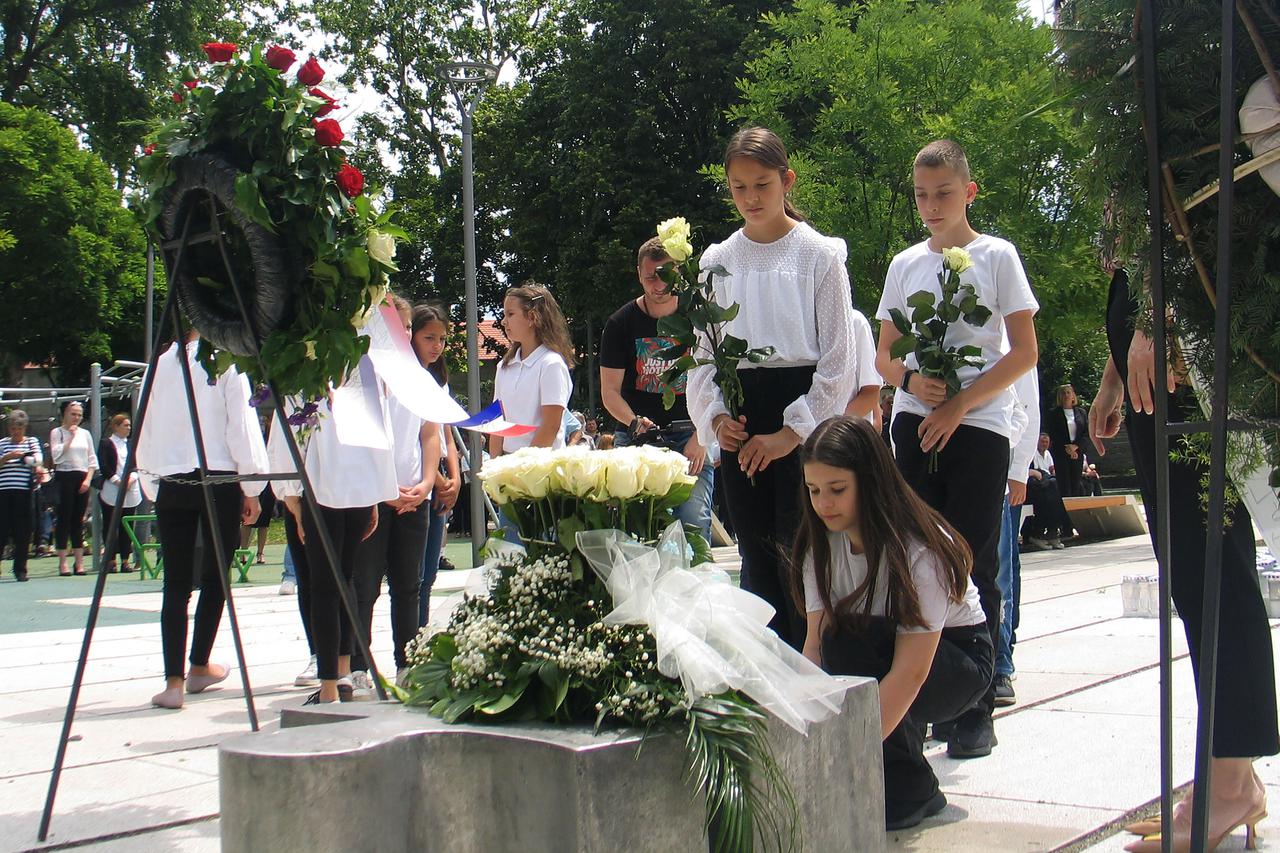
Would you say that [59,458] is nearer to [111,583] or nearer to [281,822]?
[111,583]

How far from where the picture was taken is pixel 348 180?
3939 millimetres

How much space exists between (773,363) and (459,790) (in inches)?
80.8

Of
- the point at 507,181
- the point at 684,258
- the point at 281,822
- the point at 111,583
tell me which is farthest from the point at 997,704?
the point at 507,181

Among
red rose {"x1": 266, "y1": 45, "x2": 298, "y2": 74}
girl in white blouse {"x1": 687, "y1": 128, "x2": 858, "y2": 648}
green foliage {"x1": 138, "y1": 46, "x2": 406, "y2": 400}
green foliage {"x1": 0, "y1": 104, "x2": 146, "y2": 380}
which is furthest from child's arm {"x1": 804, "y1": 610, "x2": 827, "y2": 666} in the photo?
green foliage {"x1": 0, "y1": 104, "x2": 146, "y2": 380}

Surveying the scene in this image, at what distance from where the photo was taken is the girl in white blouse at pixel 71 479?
16.4 metres

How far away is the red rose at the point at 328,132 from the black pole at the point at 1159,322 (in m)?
2.40

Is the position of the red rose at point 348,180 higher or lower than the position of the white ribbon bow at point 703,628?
higher

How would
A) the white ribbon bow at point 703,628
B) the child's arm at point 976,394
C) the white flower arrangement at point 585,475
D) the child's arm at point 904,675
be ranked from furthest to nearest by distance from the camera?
the child's arm at point 976,394 → the child's arm at point 904,675 → the white flower arrangement at point 585,475 → the white ribbon bow at point 703,628

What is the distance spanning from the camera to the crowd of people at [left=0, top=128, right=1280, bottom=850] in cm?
347

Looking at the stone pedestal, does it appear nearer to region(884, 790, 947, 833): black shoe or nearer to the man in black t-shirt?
region(884, 790, 947, 833): black shoe

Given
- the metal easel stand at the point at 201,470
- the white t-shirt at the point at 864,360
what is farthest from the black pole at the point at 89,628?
the white t-shirt at the point at 864,360

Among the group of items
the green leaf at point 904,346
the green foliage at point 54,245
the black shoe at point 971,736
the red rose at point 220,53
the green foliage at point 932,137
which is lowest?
the black shoe at point 971,736

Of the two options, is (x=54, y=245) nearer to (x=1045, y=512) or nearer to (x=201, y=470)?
(x=1045, y=512)

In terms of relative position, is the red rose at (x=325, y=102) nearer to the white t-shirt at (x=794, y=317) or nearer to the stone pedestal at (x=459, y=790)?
the white t-shirt at (x=794, y=317)
